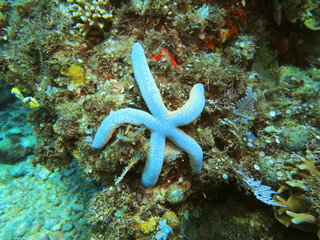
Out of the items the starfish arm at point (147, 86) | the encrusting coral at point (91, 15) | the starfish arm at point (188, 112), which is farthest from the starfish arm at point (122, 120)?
the encrusting coral at point (91, 15)

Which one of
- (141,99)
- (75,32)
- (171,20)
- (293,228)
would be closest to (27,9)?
(75,32)

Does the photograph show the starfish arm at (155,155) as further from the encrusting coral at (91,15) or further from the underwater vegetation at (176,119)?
the encrusting coral at (91,15)

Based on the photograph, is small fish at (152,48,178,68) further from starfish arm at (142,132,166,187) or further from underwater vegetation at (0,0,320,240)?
starfish arm at (142,132,166,187)

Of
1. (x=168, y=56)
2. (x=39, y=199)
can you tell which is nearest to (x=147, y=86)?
(x=168, y=56)

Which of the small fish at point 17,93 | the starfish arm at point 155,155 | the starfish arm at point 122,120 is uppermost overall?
the small fish at point 17,93

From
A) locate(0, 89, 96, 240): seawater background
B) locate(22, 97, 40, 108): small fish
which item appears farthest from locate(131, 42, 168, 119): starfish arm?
locate(0, 89, 96, 240): seawater background

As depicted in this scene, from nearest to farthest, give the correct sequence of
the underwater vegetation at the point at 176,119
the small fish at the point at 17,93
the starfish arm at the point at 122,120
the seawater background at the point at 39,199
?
1. the starfish arm at the point at 122,120
2. the underwater vegetation at the point at 176,119
3. the seawater background at the point at 39,199
4. the small fish at the point at 17,93

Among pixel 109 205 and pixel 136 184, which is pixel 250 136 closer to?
pixel 136 184
